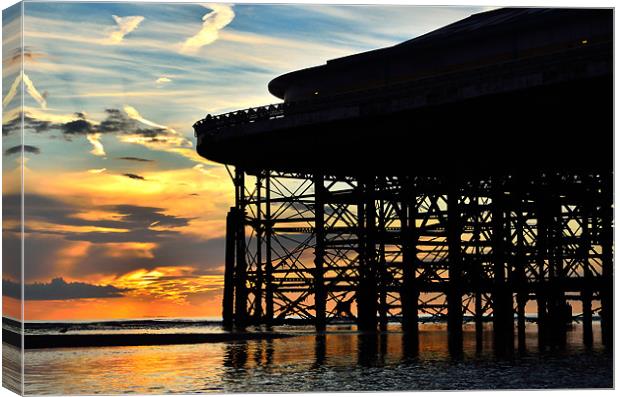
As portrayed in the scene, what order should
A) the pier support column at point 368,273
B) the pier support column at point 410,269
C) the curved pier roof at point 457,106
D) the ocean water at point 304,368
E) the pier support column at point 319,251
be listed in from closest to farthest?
the ocean water at point 304,368, the curved pier roof at point 457,106, the pier support column at point 410,269, the pier support column at point 368,273, the pier support column at point 319,251

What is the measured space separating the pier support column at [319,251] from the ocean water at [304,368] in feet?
38.1

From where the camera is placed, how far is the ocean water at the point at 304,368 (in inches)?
1122

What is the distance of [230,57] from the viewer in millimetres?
32406

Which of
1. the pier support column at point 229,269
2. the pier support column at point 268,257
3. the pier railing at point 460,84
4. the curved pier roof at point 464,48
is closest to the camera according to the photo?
the pier railing at point 460,84

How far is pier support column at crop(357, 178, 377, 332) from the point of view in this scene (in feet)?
190

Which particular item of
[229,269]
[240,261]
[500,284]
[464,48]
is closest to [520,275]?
[500,284]

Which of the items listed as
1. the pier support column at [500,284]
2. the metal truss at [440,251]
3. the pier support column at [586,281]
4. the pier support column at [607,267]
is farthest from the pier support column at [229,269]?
the pier support column at [607,267]

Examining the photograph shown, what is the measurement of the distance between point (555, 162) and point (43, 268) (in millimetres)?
30382

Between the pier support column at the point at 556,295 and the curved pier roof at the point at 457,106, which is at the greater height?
the curved pier roof at the point at 457,106

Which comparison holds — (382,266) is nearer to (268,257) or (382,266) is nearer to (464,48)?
(268,257)

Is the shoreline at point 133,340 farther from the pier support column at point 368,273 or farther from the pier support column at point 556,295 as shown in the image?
the pier support column at point 556,295

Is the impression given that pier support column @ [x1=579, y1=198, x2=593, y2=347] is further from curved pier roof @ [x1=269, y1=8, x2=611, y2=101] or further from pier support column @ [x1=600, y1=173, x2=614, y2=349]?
curved pier roof @ [x1=269, y1=8, x2=611, y2=101]

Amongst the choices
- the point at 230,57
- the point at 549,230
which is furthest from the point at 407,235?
the point at 230,57

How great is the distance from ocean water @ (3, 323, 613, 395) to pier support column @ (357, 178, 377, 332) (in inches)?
444
